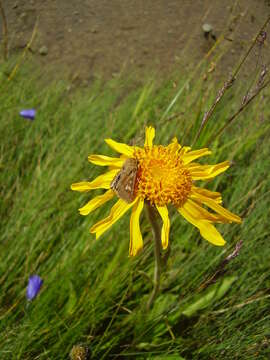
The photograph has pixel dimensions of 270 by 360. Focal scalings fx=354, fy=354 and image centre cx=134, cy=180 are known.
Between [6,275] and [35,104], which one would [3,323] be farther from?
[35,104]

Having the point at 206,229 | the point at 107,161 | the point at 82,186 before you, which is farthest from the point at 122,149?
the point at 206,229

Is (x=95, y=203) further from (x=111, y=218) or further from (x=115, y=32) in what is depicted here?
(x=115, y=32)

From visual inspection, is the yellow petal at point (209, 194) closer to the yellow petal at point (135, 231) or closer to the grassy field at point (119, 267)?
the yellow petal at point (135, 231)

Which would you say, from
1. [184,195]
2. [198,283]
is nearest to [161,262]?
[184,195]

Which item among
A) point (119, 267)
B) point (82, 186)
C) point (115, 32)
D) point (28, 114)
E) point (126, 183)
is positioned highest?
point (126, 183)

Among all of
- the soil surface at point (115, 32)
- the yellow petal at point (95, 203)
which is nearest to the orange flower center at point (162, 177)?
the yellow petal at point (95, 203)
